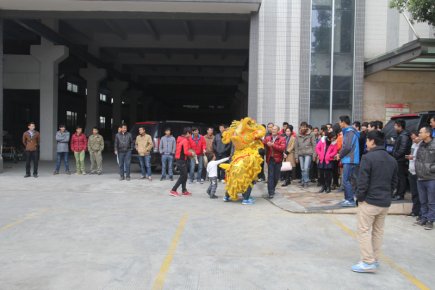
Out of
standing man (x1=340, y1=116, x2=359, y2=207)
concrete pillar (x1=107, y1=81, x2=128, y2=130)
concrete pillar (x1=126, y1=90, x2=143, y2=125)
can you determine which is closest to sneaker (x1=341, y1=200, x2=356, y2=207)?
standing man (x1=340, y1=116, x2=359, y2=207)

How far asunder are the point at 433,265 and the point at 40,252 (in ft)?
17.1

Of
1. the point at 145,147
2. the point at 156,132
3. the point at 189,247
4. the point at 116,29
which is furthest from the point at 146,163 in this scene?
the point at 116,29

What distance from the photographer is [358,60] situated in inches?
610

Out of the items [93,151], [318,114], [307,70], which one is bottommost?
[93,151]

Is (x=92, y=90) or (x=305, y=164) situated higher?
(x=92, y=90)

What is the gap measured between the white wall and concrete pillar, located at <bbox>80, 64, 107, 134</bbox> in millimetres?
6993

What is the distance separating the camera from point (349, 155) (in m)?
9.12

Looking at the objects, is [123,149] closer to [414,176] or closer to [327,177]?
[327,177]

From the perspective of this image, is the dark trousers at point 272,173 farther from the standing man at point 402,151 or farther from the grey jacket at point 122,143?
the grey jacket at point 122,143

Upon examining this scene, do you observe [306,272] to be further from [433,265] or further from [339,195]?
[339,195]

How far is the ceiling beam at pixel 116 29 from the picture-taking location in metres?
21.4

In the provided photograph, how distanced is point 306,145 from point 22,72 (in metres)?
15.5

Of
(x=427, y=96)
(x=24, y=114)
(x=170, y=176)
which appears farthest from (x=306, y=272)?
(x=24, y=114)

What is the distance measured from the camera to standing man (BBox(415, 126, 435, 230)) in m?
7.35
